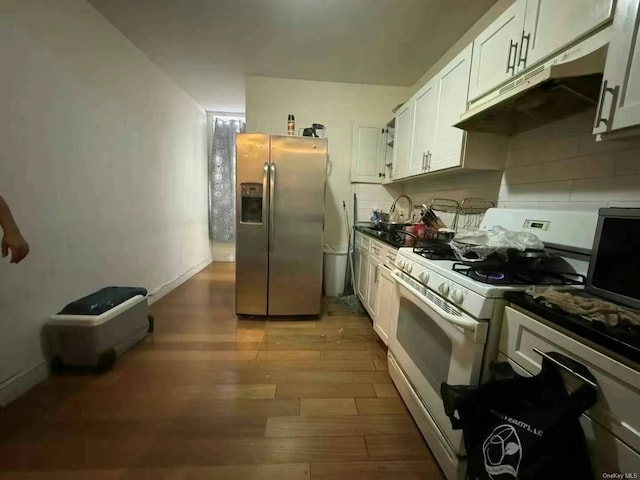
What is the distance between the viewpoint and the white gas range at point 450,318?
1.01 m

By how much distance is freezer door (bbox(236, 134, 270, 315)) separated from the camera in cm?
251

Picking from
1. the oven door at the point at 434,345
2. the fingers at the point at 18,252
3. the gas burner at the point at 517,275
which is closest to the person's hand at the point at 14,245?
the fingers at the point at 18,252

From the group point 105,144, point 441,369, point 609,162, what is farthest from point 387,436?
point 105,144

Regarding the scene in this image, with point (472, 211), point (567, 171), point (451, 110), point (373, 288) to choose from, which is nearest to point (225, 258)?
point (373, 288)

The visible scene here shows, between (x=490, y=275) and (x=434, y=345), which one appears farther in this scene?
(x=434, y=345)

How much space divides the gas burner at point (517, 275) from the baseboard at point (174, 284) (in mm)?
3147

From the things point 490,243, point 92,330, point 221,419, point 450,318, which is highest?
point 490,243

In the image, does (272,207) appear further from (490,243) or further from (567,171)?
(567,171)

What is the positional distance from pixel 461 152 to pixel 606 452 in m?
1.53

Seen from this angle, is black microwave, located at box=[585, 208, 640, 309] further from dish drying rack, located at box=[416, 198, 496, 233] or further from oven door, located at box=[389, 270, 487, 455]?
dish drying rack, located at box=[416, 198, 496, 233]

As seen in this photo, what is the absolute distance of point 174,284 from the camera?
3.51 m

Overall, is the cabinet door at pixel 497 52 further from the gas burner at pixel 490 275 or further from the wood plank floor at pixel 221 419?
the wood plank floor at pixel 221 419

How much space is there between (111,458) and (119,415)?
27 cm

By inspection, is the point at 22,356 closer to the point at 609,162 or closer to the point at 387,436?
the point at 387,436
